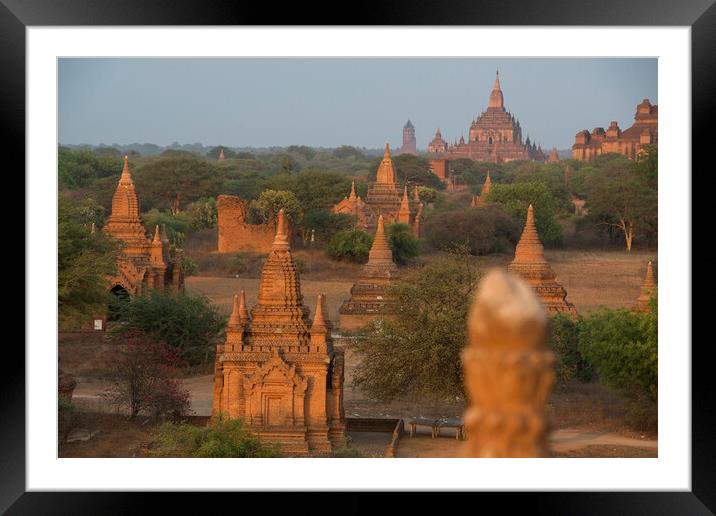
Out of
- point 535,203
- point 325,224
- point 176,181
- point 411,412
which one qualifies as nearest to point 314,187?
point 325,224

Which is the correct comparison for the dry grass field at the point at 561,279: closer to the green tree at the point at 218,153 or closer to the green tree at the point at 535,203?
the green tree at the point at 535,203

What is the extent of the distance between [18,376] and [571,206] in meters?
37.0

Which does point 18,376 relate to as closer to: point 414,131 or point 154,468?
point 154,468

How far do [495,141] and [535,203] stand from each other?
2348 centimetres

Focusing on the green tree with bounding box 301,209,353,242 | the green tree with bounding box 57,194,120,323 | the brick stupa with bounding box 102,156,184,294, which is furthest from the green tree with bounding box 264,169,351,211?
the green tree with bounding box 57,194,120,323

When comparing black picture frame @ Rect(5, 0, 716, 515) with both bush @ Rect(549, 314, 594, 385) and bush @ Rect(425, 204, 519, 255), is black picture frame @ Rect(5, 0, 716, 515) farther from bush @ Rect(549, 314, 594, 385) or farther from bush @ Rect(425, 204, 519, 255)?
bush @ Rect(425, 204, 519, 255)

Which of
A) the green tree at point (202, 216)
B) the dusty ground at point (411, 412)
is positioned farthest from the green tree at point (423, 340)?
the green tree at point (202, 216)

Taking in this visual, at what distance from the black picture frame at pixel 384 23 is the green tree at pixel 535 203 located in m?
29.1

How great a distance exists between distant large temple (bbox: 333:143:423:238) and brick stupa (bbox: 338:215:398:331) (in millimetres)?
13435

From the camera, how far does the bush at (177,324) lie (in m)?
21.8

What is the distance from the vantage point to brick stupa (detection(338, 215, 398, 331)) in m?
24.3

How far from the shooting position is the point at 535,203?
139ft

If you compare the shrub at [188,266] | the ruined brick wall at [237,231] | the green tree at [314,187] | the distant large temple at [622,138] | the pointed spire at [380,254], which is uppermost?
the distant large temple at [622,138]

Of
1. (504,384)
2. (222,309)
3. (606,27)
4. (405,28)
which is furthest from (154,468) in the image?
(222,309)
